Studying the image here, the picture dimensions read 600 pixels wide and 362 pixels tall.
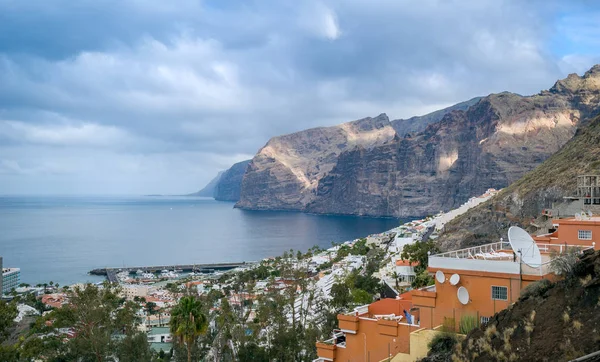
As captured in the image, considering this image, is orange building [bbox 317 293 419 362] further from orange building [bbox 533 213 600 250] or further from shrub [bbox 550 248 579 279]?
orange building [bbox 533 213 600 250]

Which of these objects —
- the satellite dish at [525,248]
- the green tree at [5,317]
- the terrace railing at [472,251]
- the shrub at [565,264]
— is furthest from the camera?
the green tree at [5,317]

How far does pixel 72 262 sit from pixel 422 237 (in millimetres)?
67498

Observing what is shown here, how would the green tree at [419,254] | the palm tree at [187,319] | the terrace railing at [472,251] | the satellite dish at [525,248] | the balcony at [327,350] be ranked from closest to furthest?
the satellite dish at [525,248] → the terrace railing at [472,251] → the balcony at [327,350] → the palm tree at [187,319] → the green tree at [419,254]

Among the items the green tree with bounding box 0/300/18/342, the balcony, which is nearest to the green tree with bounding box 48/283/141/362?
the green tree with bounding box 0/300/18/342

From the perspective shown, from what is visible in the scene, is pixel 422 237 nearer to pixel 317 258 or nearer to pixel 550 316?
pixel 317 258

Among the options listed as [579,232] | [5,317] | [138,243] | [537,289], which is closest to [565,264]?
[537,289]

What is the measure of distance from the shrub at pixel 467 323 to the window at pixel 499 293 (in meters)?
0.69

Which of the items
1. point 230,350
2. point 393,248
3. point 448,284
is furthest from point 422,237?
point 448,284

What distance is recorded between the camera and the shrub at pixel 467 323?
1241 cm

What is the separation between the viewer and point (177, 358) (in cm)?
2920

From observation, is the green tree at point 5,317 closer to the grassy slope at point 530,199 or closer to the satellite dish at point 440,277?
the satellite dish at point 440,277

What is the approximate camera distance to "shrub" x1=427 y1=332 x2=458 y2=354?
11.8 m

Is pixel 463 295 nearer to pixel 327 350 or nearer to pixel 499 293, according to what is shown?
pixel 499 293

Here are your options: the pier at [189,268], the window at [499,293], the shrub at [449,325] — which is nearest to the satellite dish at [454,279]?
the window at [499,293]
